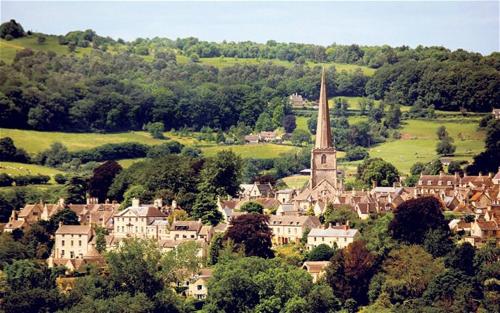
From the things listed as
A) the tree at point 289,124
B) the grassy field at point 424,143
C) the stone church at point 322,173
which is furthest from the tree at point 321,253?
the tree at point 289,124

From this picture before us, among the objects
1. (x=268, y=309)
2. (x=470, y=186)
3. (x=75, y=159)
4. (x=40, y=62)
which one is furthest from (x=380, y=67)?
(x=268, y=309)

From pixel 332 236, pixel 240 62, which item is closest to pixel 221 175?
pixel 332 236

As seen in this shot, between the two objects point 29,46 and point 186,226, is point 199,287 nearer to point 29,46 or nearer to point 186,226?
point 186,226

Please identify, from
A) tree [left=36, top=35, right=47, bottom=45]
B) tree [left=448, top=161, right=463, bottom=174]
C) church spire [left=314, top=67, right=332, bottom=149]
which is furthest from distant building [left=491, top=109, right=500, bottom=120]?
tree [left=36, top=35, right=47, bottom=45]

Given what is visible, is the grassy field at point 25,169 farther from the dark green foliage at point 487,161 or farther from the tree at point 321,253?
the tree at point 321,253

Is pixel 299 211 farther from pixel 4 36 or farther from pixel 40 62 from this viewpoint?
pixel 4 36

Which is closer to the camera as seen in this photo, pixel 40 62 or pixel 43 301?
pixel 43 301

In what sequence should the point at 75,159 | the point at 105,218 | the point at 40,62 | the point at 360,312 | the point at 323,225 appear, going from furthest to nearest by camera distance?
the point at 40,62 → the point at 75,159 → the point at 105,218 → the point at 323,225 → the point at 360,312

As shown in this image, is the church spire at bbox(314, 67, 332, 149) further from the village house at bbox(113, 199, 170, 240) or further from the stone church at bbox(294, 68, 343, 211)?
the village house at bbox(113, 199, 170, 240)
